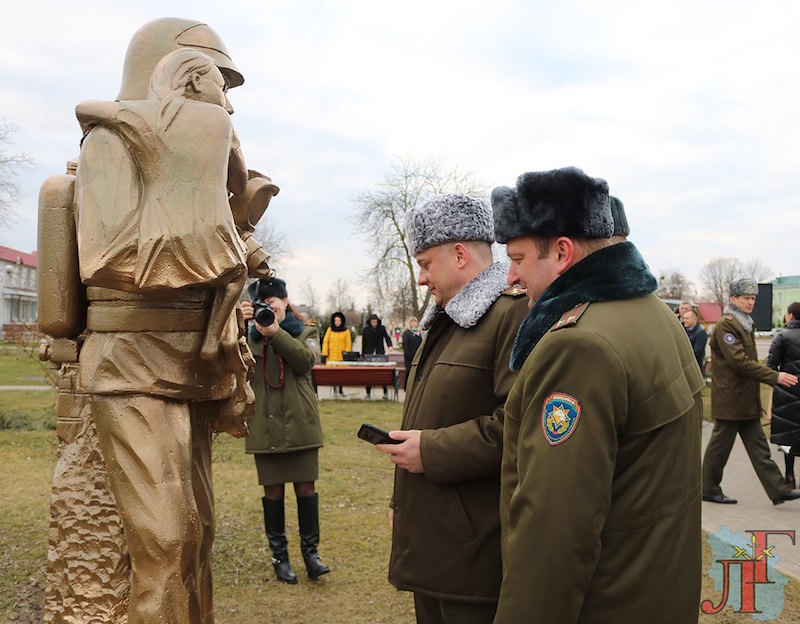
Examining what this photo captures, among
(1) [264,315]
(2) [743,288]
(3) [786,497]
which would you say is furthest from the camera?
(2) [743,288]

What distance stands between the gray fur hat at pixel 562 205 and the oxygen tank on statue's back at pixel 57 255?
1899mm

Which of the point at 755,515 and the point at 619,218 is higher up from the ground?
the point at 619,218

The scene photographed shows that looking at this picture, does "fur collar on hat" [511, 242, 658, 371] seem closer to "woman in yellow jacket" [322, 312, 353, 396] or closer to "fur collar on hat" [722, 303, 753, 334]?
"fur collar on hat" [722, 303, 753, 334]

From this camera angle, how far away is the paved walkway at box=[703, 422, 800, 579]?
5648 mm

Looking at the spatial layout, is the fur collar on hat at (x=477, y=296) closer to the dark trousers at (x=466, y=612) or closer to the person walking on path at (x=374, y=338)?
the dark trousers at (x=466, y=612)

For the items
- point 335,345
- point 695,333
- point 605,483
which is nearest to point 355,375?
point 335,345

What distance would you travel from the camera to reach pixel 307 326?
5.58 metres

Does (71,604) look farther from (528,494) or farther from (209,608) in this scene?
(528,494)

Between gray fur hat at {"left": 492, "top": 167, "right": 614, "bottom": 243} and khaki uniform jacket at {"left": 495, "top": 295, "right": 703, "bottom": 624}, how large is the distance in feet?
0.80

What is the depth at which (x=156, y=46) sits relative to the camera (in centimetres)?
321

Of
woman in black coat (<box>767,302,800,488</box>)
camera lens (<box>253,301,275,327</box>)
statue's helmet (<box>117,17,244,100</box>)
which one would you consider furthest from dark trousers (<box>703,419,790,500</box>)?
statue's helmet (<box>117,17,244,100</box>)

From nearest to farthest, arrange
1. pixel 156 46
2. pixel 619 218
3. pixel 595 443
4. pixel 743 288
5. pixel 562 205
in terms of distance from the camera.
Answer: pixel 595 443
pixel 562 205
pixel 619 218
pixel 156 46
pixel 743 288

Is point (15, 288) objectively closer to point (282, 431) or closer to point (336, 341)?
point (336, 341)

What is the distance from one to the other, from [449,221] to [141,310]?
1241 mm
